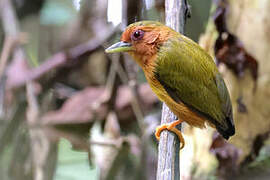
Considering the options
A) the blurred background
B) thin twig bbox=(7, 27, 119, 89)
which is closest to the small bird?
the blurred background

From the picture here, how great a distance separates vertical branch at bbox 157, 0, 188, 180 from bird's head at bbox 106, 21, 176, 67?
7 cm

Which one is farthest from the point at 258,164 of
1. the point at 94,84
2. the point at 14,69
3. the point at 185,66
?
the point at 14,69

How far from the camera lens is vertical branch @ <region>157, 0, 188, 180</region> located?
5.50ft

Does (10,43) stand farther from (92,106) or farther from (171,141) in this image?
(171,141)

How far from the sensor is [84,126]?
11.4 feet

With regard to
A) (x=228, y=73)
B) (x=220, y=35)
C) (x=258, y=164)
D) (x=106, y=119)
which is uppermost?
(x=220, y=35)

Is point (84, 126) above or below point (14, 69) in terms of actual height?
below

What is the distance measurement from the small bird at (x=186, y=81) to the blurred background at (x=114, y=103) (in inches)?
17.5

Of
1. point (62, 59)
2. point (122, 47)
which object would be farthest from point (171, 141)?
point (62, 59)

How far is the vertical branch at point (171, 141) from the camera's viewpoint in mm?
1677

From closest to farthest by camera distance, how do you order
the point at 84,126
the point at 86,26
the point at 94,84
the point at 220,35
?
the point at 220,35 < the point at 84,126 < the point at 94,84 < the point at 86,26

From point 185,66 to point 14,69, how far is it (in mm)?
1990

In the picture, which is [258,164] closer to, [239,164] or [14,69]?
[239,164]

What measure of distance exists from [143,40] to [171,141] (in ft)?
1.61
